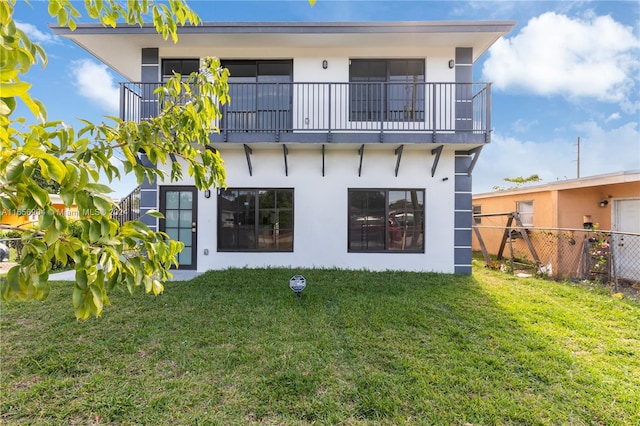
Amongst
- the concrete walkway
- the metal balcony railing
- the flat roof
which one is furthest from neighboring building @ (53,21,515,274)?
the flat roof

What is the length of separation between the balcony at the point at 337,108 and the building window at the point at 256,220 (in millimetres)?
1482

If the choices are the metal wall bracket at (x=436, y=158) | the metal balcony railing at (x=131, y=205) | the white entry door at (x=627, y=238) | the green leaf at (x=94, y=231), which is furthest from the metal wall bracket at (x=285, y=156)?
the white entry door at (x=627, y=238)

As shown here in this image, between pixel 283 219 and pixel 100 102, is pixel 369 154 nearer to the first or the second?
pixel 283 219

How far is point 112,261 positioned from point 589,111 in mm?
28924

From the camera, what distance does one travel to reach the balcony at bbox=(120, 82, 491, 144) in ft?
21.1

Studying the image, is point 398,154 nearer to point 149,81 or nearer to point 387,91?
point 387,91

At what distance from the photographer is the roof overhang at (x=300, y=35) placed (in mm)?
6070

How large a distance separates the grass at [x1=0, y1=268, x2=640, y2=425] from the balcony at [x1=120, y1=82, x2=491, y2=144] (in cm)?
379

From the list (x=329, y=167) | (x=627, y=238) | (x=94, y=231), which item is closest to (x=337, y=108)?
(x=329, y=167)

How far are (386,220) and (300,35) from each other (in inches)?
186

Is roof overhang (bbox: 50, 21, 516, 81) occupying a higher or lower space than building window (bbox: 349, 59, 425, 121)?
higher

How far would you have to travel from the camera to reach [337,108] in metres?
6.77

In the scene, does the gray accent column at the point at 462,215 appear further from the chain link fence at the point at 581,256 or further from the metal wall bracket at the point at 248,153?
the metal wall bracket at the point at 248,153

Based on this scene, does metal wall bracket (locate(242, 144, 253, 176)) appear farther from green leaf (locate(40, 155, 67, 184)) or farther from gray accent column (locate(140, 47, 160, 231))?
green leaf (locate(40, 155, 67, 184))
